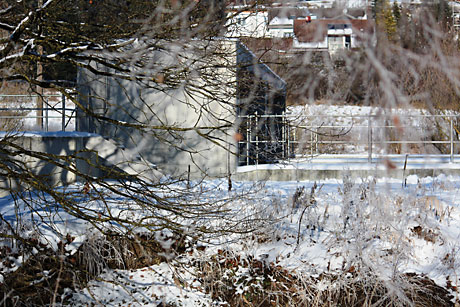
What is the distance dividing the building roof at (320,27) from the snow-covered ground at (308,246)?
3328mm

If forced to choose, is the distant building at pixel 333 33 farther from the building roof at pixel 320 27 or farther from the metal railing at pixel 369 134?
the metal railing at pixel 369 134

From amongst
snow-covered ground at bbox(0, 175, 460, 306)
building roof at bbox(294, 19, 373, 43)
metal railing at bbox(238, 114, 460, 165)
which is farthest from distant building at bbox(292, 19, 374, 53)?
snow-covered ground at bbox(0, 175, 460, 306)

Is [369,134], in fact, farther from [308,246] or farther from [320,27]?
[320,27]

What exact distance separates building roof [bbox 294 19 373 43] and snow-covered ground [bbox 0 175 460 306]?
3328mm

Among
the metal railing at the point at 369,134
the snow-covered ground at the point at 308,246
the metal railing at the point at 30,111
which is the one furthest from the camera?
the metal railing at the point at 30,111

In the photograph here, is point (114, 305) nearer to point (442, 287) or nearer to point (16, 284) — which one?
point (16, 284)

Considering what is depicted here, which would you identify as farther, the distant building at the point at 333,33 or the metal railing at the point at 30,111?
the metal railing at the point at 30,111

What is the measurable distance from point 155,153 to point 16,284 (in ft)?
21.5

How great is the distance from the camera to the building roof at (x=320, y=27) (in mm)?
1295

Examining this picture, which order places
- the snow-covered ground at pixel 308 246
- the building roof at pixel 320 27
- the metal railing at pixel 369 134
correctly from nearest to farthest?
the metal railing at pixel 369 134 < the building roof at pixel 320 27 < the snow-covered ground at pixel 308 246

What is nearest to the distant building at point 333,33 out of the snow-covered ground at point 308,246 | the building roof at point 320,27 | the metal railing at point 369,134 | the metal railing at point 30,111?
the building roof at point 320,27

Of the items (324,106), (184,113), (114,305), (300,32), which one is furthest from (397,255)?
(184,113)

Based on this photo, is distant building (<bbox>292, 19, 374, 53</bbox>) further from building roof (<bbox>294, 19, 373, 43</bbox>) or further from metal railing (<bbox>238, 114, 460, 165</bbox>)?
metal railing (<bbox>238, 114, 460, 165</bbox>)

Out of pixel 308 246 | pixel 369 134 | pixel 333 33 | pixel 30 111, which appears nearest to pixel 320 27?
pixel 333 33
